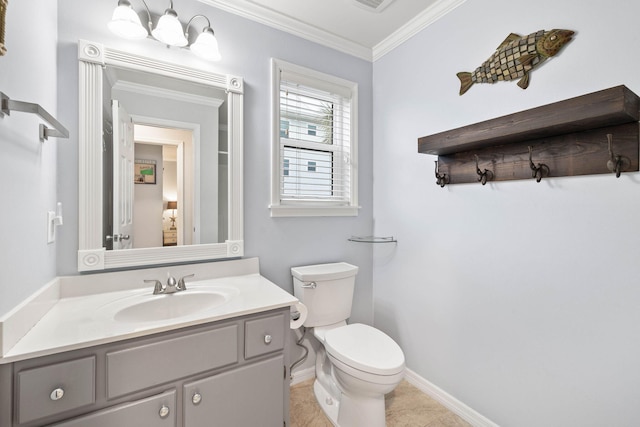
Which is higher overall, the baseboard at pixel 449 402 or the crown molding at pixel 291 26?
the crown molding at pixel 291 26

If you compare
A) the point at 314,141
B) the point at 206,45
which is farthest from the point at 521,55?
the point at 206,45

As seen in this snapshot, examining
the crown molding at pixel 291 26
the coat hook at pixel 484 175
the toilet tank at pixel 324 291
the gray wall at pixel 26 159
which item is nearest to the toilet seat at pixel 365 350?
the toilet tank at pixel 324 291

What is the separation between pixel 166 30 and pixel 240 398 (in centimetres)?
180

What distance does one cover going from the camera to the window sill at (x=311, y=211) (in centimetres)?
190

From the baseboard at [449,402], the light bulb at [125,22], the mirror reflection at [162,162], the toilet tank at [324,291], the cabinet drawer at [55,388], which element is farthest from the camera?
the toilet tank at [324,291]

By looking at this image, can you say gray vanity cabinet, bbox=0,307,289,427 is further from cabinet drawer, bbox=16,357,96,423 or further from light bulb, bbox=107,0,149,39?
light bulb, bbox=107,0,149,39

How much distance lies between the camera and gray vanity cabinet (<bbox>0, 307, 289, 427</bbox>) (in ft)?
2.88

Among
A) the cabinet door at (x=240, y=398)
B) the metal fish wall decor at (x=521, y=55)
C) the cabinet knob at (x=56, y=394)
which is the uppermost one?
the metal fish wall decor at (x=521, y=55)

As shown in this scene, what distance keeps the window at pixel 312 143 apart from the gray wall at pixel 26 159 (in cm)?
108

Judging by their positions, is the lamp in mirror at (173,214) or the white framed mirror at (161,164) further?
the lamp in mirror at (173,214)

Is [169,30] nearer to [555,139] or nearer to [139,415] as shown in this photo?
[139,415]

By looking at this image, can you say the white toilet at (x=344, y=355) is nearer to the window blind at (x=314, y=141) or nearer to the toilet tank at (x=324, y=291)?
the toilet tank at (x=324, y=291)

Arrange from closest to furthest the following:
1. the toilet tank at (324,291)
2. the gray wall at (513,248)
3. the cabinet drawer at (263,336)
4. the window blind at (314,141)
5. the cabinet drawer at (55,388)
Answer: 1. the cabinet drawer at (55,388)
2. the gray wall at (513,248)
3. the cabinet drawer at (263,336)
4. the toilet tank at (324,291)
5. the window blind at (314,141)

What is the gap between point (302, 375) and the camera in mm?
2029
